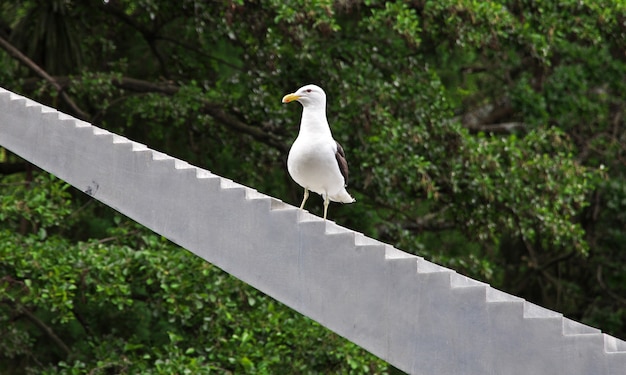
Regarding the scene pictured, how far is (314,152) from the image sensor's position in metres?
3.64

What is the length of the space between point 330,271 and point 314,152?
0.81m

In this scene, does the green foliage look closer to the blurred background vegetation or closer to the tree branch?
the blurred background vegetation

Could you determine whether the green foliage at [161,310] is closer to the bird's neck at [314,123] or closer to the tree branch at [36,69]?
the tree branch at [36,69]

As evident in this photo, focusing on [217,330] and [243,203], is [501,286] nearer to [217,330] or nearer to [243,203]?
[217,330]

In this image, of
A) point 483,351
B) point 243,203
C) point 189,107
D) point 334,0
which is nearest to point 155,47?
point 189,107

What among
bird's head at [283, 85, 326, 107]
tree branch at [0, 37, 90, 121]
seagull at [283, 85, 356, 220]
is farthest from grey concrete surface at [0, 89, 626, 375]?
tree branch at [0, 37, 90, 121]

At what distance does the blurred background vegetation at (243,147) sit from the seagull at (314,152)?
2.23 m

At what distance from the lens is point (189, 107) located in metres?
7.61

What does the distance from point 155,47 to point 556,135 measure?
3.36 meters

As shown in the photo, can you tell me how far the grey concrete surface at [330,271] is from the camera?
255 centimetres

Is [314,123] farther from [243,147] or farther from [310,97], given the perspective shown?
[243,147]

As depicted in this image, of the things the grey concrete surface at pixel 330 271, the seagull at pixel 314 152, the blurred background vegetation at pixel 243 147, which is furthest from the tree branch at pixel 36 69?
the seagull at pixel 314 152

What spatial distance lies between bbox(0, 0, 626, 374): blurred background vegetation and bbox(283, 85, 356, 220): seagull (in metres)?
2.23

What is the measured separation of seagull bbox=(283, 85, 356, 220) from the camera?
144 inches
